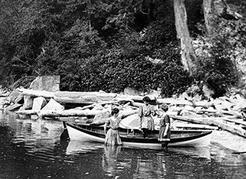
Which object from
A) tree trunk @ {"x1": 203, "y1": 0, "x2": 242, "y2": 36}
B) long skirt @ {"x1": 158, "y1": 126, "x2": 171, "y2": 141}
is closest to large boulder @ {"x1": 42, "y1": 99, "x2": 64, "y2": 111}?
tree trunk @ {"x1": 203, "y1": 0, "x2": 242, "y2": 36}

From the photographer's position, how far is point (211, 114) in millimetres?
21641

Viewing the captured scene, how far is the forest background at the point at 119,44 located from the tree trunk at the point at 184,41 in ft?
0.82

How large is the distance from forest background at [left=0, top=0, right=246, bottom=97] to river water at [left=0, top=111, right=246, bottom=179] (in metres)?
8.65

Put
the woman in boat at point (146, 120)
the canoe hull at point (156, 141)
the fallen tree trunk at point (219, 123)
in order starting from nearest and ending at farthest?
the canoe hull at point (156, 141), the woman in boat at point (146, 120), the fallen tree trunk at point (219, 123)

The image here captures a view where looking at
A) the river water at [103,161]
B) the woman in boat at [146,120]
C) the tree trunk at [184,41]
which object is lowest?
the river water at [103,161]

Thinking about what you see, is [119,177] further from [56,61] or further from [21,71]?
[21,71]

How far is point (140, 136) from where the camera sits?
17.4 m

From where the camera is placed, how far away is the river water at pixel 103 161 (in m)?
12.5

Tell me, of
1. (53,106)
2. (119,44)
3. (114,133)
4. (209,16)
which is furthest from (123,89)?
(114,133)

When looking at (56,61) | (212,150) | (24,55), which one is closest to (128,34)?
(56,61)

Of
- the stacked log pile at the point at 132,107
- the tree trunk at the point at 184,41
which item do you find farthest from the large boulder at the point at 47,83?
the tree trunk at the point at 184,41

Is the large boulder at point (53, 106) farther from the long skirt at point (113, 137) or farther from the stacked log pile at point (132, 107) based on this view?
the long skirt at point (113, 137)

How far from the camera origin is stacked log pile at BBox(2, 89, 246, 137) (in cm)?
2002

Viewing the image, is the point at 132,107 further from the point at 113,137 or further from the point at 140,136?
the point at 113,137
